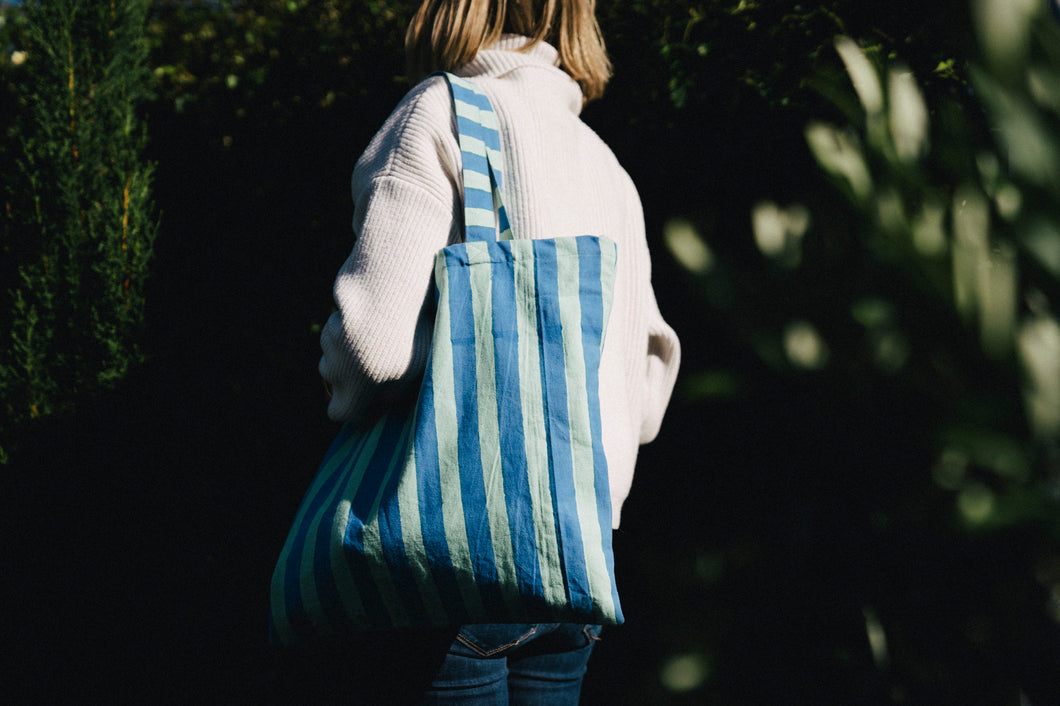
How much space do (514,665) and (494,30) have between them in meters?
1.28

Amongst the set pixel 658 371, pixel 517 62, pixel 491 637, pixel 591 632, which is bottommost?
pixel 591 632

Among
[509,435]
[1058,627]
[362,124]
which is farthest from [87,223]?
[1058,627]

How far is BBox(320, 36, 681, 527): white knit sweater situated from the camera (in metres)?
1.14

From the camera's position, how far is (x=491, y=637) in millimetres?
1244

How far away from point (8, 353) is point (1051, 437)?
2.92 m

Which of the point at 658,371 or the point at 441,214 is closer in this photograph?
the point at 441,214

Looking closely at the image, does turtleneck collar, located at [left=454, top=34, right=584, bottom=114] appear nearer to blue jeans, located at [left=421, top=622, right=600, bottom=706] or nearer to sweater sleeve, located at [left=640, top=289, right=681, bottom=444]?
sweater sleeve, located at [left=640, top=289, right=681, bottom=444]

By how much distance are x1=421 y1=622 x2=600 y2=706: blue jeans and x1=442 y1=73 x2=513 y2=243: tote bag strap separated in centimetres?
70

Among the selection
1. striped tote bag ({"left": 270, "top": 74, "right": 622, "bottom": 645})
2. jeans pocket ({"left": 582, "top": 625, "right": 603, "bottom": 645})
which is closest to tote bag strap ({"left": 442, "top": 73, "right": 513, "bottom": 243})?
striped tote bag ({"left": 270, "top": 74, "right": 622, "bottom": 645})

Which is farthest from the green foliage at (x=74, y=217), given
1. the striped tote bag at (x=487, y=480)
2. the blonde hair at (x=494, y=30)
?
the striped tote bag at (x=487, y=480)

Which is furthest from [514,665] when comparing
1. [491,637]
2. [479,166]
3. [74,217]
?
[74,217]

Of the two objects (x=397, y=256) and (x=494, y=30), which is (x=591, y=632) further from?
(x=494, y=30)

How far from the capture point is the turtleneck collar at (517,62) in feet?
4.49

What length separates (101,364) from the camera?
98.0 inches
